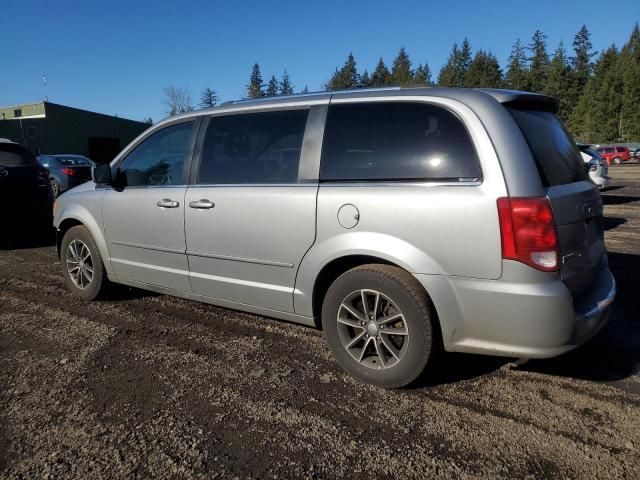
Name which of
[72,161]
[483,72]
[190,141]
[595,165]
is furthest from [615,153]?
[483,72]

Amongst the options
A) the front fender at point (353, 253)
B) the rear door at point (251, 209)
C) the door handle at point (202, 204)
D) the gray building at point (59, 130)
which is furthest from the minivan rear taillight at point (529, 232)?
the gray building at point (59, 130)

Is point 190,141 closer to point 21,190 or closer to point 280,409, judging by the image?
point 280,409

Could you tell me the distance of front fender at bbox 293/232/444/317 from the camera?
2820 millimetres

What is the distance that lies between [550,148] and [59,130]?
41.4 meters

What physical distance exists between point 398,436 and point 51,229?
29.9 feet

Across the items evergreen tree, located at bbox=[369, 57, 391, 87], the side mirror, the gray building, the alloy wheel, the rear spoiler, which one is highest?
evergreen tree, located at bbox=[369, 57, 391, 87]

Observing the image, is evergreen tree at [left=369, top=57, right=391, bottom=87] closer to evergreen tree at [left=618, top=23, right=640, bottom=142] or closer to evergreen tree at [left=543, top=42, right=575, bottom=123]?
evergreen tree at [left=543, top=42, right=575, bottom=123]

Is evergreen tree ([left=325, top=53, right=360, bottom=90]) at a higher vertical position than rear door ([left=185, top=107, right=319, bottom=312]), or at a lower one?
higher

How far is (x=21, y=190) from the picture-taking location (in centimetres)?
788

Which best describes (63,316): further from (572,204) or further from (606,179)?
(606,179)

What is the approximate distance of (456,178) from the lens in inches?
108

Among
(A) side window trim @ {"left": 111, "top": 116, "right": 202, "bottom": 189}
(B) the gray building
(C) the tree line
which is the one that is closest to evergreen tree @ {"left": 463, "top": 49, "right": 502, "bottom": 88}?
Answer: (C) the tree line

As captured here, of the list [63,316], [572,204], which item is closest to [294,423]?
[572,204]

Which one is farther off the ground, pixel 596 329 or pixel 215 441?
pixel 596 329
